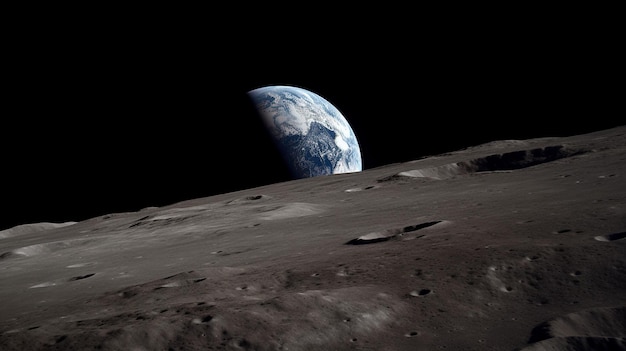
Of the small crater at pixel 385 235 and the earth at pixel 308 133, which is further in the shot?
the earth at pixel 308 133

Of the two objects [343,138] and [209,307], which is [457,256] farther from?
[343,138]

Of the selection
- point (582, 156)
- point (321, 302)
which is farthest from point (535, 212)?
point (582, 156)

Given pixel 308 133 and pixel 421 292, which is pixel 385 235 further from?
pixel 308 133

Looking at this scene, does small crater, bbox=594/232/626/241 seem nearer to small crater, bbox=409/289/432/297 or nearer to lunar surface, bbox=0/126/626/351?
lunar surface, bbox=0/126/626/351

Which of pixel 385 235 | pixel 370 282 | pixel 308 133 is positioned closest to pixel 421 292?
pixel 370 282

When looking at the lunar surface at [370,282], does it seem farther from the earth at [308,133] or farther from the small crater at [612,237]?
the earth at [308,133]

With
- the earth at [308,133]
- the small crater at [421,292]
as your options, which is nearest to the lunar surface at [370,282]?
the small crater at [421,292]

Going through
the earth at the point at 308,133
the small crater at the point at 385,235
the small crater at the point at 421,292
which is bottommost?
the small crater at the point at 421,292
